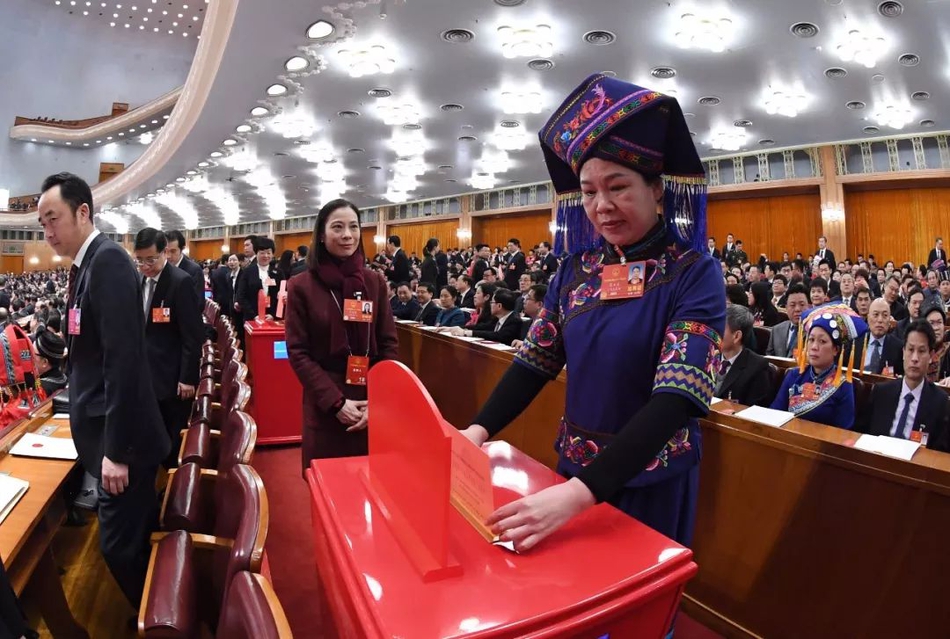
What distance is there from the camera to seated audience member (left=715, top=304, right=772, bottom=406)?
2.87m

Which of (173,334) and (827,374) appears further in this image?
(173,334)

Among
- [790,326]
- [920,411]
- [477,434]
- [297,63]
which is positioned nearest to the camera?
[477,434]

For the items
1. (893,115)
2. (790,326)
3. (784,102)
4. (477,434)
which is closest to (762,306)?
(790,326)

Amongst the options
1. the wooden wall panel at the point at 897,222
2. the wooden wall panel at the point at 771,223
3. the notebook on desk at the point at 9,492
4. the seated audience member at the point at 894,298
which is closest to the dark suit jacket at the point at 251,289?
→ the notebook on desk at the point at 9,492

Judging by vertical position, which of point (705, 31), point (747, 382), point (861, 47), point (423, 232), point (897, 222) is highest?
point (705, 31)

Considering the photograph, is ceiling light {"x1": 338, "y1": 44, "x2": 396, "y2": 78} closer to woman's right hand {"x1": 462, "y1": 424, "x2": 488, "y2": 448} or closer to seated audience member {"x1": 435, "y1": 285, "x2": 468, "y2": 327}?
seated audience member {"x1": 435, "y1": 285, "x2": 468, "y2": 327}

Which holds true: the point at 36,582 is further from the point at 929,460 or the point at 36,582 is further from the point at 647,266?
the point at 929,460

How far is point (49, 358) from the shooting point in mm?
3703

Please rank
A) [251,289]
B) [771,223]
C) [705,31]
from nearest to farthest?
[251,289]
[705,31]
[771,223]

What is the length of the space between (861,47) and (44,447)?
7223 mm

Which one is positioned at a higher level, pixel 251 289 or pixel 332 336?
pixel 251 289

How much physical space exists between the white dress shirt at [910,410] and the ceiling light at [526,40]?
14.9 ft

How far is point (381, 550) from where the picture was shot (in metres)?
0.66

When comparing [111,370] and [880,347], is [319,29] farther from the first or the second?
[880,347]
